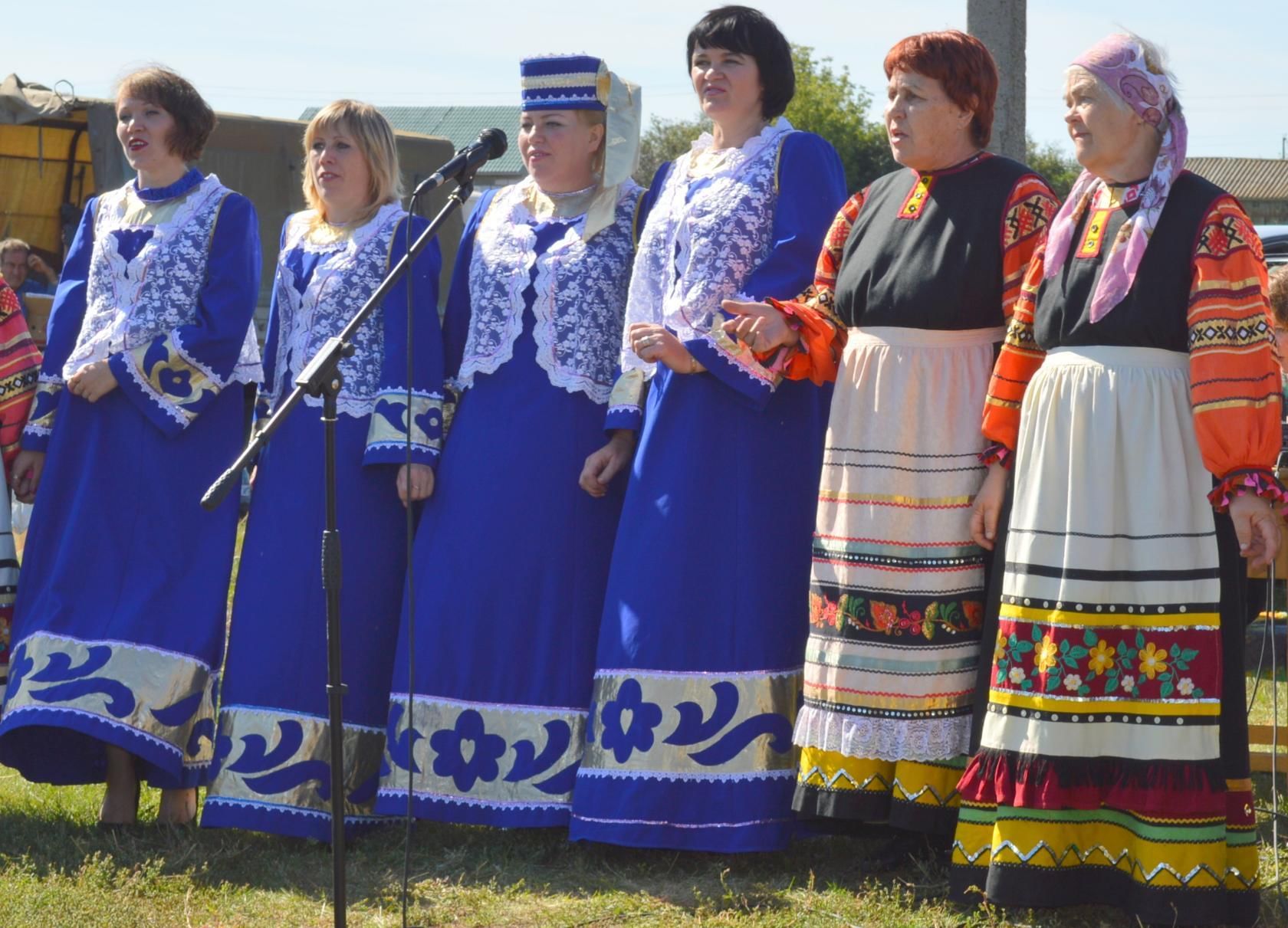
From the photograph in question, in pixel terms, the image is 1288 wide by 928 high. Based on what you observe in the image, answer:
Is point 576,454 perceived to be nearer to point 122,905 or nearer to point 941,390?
point 941,390

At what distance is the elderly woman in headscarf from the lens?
3.63m

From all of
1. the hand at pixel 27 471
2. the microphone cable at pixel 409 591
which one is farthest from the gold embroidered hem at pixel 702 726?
the hand at pixel 27 471

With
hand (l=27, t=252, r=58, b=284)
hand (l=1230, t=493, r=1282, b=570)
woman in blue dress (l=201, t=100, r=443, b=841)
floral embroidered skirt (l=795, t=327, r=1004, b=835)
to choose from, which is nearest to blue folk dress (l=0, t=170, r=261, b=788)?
woman in blue dress (l=201, t=100, r=443, b=841)

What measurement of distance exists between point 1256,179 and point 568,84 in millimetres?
55885

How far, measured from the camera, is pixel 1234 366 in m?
3.57

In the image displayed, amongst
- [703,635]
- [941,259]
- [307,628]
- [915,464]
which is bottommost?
[307,628]

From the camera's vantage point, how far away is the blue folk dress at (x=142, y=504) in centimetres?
488

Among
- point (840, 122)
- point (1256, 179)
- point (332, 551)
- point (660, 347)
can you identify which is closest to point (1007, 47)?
point (660, 347)

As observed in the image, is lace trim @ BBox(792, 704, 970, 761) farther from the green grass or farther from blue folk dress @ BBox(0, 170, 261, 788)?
blue folk dress @ BBox(0, 170, 261, 788)

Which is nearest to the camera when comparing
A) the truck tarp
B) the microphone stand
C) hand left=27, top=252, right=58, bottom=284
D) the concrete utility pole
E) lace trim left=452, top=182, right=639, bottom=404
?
the microphone stand

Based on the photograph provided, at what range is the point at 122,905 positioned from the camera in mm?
4199

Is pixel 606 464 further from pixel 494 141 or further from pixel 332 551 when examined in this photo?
pixel 332 551

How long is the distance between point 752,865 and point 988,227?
1753mm

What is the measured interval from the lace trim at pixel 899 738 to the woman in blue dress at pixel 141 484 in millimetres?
1980
